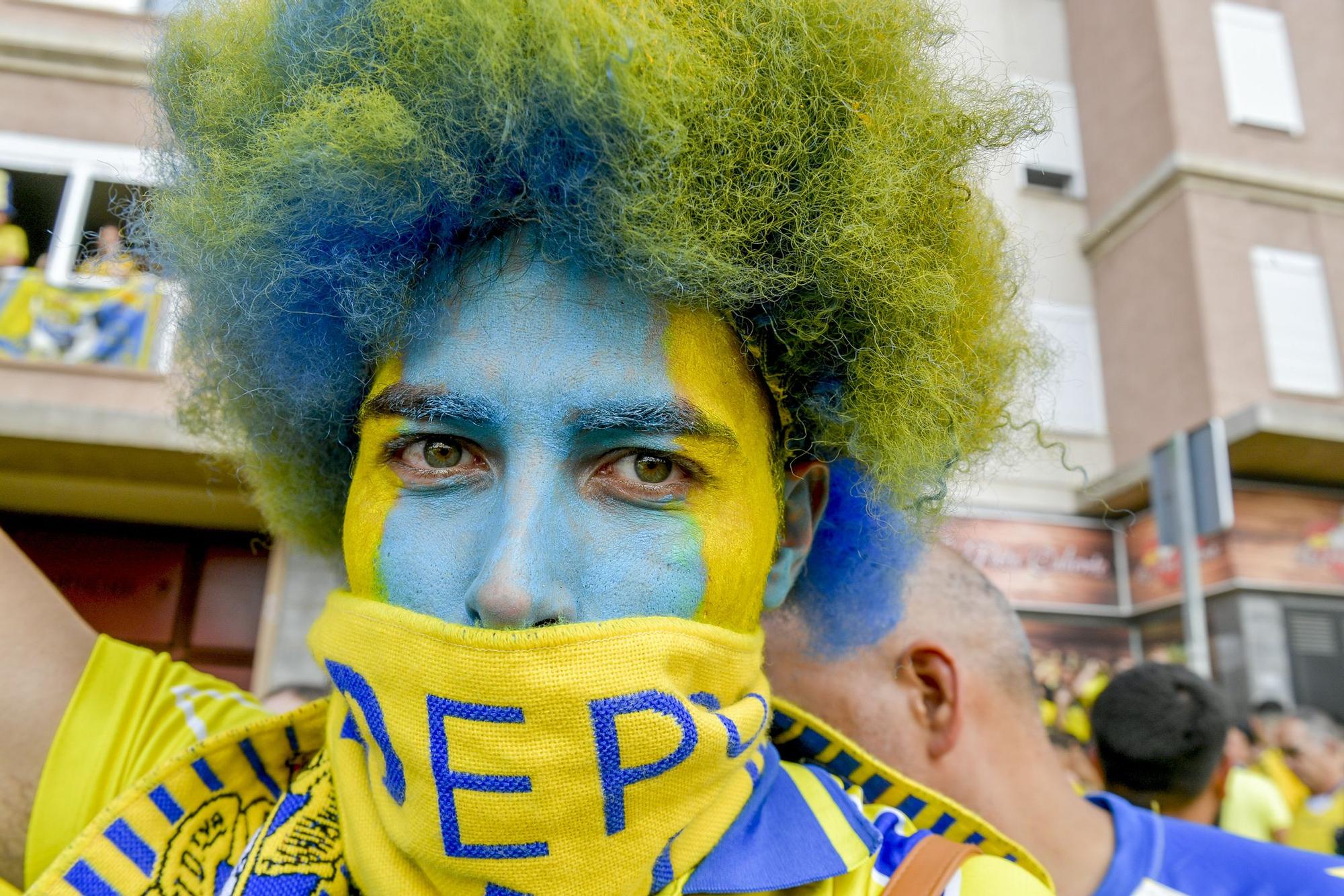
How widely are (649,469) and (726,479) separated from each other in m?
0.11

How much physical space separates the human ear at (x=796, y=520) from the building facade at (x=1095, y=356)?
481 cm

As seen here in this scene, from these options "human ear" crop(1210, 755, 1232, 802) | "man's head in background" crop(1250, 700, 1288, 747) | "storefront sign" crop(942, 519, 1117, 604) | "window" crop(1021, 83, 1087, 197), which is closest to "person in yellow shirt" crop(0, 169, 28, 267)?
"human ear" crop(1210, 755, 1232, 802)

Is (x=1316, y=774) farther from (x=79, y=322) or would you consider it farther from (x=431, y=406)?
(x=79, y=322)

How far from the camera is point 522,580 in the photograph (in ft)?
4.12

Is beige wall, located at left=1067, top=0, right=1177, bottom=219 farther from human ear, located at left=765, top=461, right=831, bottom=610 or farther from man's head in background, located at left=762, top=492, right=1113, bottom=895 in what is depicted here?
human ear, located at left=765, top=461, right=831, bottom=610

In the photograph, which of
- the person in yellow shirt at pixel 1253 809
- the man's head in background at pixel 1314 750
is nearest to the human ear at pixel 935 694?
the person in yellow shirt at pixel 1253 809

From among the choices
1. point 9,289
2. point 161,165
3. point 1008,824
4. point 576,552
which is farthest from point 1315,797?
point 9,289

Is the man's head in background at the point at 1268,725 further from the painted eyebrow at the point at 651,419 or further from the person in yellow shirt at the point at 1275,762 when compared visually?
the painted eyebrow at the point at 651,419

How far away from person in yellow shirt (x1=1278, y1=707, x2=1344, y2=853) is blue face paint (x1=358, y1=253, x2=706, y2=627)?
12.5ft

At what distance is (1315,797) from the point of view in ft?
16.8

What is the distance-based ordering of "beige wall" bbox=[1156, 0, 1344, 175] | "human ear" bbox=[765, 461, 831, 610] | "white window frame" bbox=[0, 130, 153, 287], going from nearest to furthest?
"human ear" bbox=[765, 461, 831, 610], "white window frame" bbox=[0, 130, 153, 287], "beige wall" bbox=[1156, 0, 1344, 175]

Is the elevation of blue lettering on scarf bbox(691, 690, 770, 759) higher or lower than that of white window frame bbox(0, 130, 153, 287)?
Result: lower

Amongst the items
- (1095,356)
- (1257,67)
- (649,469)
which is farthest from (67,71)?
(1257,67)

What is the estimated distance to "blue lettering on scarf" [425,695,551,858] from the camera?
4.03ft
